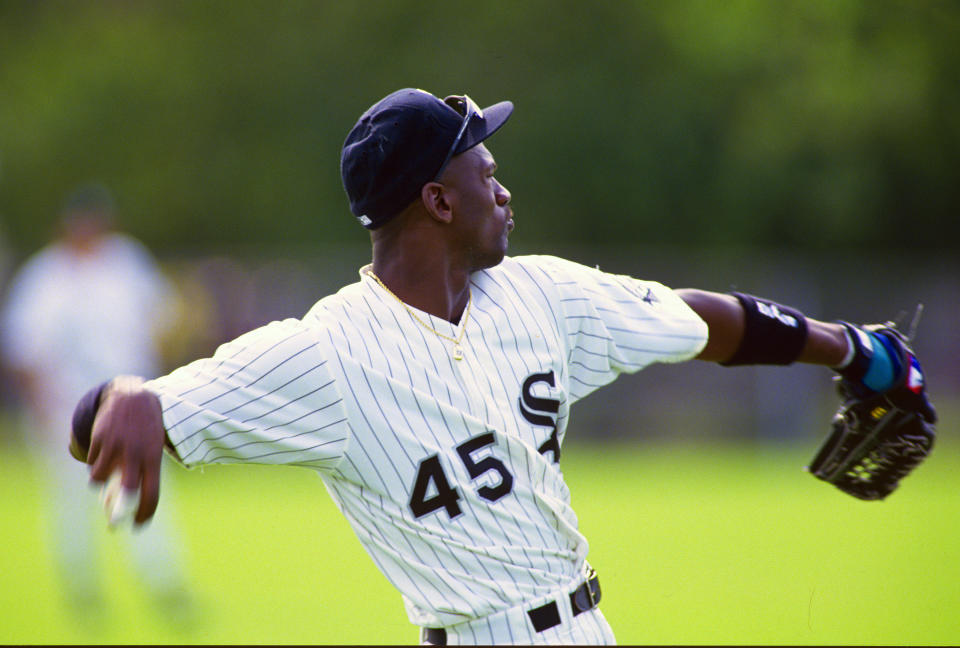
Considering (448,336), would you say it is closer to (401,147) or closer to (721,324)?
(401,147)

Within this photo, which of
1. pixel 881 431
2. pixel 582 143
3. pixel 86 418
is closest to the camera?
pixel 86 418

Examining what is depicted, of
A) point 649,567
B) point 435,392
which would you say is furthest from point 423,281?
point 649,567

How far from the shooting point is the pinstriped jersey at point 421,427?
113 inches

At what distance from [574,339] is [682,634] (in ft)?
12.4

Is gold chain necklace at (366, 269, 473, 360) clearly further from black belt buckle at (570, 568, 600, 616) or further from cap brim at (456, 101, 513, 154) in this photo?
black belt buckle at (570, 568, 600, 616)

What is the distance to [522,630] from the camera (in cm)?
304

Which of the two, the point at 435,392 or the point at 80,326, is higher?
the point at 80,326

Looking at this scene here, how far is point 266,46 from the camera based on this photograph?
935 inches

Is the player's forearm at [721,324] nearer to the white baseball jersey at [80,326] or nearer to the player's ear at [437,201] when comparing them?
the player's ear at [437,201]

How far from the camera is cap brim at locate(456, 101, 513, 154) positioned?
10.3 feet

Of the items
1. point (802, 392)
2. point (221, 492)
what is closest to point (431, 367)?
point (221, 492)

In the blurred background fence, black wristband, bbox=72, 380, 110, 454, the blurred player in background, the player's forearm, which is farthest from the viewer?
the blurred background fence

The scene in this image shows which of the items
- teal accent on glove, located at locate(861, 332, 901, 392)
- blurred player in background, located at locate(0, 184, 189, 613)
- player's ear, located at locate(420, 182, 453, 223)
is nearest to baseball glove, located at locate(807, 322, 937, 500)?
teal accent on glove, located at locate(861, 332, 901, 392)

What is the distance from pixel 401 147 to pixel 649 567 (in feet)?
19.9
